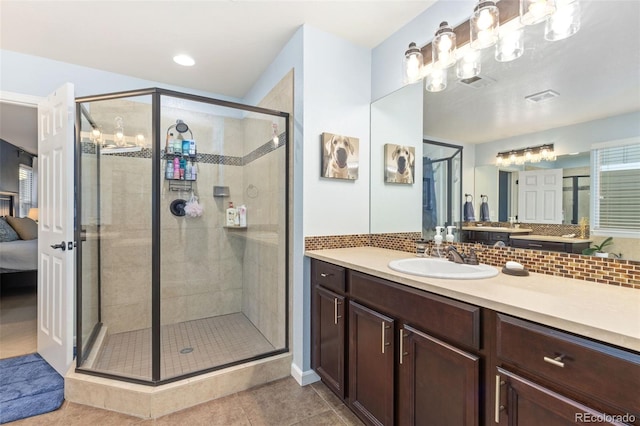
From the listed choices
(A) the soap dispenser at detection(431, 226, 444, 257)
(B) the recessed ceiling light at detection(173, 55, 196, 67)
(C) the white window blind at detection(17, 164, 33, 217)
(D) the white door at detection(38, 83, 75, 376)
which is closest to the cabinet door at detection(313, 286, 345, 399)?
(A) the soap dispenser at detection(431, 226, 444, 257)

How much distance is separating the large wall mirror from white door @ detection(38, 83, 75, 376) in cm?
269

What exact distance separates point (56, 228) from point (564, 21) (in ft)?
10.9

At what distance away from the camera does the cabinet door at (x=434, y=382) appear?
104 centimetres

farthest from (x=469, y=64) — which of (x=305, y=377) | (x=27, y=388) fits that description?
(x=27, y=388)

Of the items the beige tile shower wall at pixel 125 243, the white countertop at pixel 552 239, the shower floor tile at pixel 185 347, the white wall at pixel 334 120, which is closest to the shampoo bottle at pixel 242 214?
the beige tile shower wall at pixel 125 243

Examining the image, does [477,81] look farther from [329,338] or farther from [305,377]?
[305,377]

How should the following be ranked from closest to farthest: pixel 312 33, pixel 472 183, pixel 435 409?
pixel 435 409 < pixel 472 183 < pixel 312 33

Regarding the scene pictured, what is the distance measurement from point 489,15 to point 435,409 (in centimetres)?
187

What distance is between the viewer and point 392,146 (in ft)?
7.50

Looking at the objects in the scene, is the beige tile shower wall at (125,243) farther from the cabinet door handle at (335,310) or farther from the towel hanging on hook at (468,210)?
the towel hanging on hook at (468,210)

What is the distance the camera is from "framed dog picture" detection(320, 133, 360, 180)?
6.98 ft

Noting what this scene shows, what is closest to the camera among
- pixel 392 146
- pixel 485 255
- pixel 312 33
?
pixel 485 255

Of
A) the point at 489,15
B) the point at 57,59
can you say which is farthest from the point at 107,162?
the point at 489,15

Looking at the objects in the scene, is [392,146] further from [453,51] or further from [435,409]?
[435,409]
